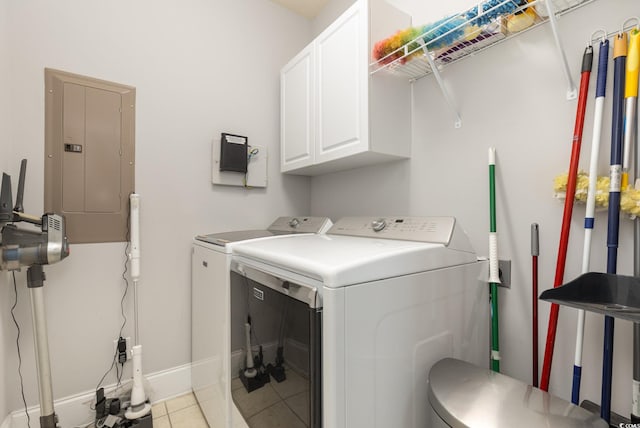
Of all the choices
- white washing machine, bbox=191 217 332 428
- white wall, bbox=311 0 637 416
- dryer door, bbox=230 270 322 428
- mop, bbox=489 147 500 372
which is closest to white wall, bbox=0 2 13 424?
white washing machine, bbox=191 217 332 428

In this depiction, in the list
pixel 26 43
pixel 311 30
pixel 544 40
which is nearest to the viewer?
pixel 544 40

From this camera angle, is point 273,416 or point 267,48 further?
point 267,48

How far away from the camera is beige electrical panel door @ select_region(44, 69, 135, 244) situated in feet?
5.36

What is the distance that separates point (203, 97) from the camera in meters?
2.11

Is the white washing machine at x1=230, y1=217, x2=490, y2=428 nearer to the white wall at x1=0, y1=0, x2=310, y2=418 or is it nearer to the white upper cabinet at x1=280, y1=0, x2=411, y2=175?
the white upper cabinet at x1=280, y1=0, x2=411, y2=175

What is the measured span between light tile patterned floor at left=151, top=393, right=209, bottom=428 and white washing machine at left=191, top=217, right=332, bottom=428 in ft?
0.20

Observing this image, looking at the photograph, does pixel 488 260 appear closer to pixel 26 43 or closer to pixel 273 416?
pixel 273 416

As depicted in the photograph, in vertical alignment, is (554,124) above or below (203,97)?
below

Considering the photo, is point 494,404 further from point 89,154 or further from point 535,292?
point 89,154

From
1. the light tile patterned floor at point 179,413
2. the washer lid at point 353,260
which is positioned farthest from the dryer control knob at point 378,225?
the light tile patterned floor at point 179,413

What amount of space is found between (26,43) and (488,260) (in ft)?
8.62

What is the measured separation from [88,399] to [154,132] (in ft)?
5.50

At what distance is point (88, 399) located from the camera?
173 cm

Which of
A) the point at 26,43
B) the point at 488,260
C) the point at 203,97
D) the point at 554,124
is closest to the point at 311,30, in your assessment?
the point at 203,97
